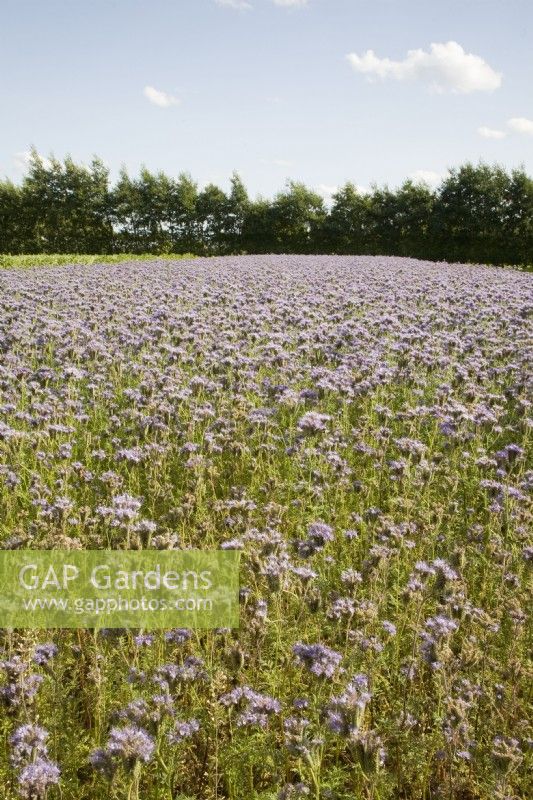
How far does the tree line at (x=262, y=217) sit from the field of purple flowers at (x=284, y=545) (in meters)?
30.4

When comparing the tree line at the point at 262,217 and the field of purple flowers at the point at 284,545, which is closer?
the field of purple flowers at the point at 284,545

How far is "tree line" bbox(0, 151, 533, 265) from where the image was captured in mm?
37938

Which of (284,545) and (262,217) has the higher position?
(262,217)

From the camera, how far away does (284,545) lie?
12.5 feet

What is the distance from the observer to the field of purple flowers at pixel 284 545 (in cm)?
285

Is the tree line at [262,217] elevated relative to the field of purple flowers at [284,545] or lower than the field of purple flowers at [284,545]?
elevated

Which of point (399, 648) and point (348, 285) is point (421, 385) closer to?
point (399, 648)

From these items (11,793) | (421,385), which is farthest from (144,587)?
(421,385)

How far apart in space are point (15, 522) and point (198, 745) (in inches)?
106

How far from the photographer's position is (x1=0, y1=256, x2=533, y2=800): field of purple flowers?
2.85m

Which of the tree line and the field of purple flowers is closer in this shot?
the field of purple flowers

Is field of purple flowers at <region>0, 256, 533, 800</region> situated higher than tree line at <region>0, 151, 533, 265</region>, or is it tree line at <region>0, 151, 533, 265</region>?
tree line at <region>0, 151, 533, 265</region>

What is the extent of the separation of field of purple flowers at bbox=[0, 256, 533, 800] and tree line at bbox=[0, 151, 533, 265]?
3044 centimetres

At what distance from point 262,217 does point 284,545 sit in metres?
43.5
